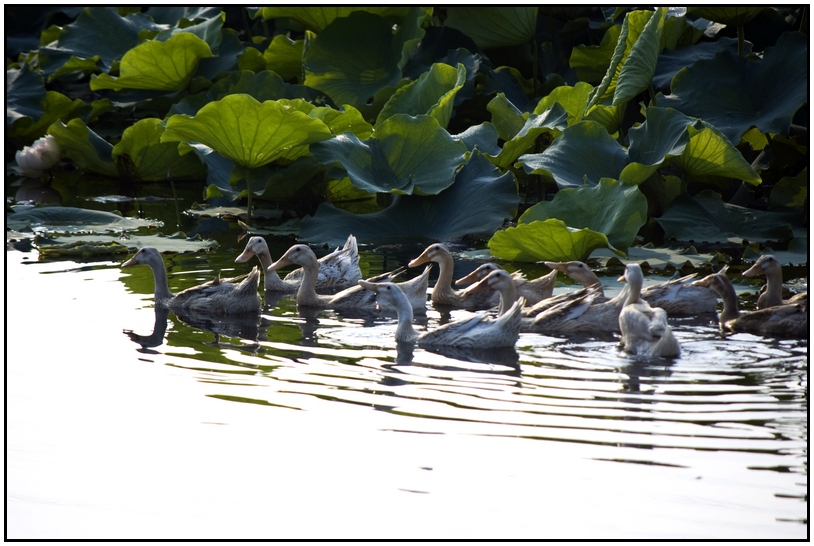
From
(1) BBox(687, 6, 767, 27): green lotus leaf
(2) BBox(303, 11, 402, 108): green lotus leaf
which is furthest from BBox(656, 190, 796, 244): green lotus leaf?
(2) BBox(303, 11, 402, 108): green lotus leaf

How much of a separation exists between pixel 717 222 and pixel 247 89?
646cm

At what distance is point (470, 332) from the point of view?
700 centimetres

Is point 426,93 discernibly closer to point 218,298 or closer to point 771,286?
point 218,298

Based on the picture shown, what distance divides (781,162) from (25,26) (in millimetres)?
16136

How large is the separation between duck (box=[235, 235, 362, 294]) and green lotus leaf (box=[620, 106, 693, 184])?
2659 mm

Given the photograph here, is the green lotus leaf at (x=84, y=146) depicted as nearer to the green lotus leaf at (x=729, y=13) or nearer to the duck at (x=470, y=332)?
the duck at (x=470, y=332)

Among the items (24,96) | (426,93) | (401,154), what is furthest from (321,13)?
(24,96)

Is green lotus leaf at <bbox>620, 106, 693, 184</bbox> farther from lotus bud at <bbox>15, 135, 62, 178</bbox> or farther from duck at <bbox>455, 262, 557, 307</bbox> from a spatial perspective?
lotus bud at <bbox>15, 135, 62, 178</bbox>

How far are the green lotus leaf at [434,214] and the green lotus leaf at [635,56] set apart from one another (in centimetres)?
145

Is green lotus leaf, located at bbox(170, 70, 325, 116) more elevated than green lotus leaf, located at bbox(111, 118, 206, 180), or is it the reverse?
green lotus leaf, located at bbox(170, 70, 325, 116)

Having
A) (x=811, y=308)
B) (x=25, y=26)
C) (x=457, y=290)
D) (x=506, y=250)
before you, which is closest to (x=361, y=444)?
(x=811, y=308)

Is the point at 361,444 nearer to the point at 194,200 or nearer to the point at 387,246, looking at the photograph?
the point at 387,246

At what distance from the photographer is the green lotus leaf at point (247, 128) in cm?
1006

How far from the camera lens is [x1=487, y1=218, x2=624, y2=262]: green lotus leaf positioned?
28.3 ft
